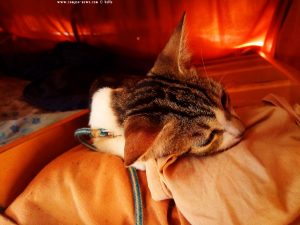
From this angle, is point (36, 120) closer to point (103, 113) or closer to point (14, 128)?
point (14, 128)

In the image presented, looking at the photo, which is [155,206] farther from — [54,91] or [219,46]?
[219,46]

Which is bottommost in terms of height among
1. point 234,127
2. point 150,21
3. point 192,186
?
point 192,186

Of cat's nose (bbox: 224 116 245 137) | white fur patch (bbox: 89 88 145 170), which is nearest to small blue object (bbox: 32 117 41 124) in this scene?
white fur patch (bbox: 89 88 145 170)

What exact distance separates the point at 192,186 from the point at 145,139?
22 cm

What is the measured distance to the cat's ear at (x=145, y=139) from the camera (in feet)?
1.94

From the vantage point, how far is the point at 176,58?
2.89ft

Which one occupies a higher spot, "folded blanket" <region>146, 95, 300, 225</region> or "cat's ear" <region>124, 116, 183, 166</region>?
"cat's ear" <region>124, 116, 183, 166</region>

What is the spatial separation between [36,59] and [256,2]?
129cm

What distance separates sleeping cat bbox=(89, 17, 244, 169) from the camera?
0.75m

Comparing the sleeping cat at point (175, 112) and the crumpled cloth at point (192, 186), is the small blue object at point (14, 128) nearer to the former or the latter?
the crumpled cloth at point (192, 186)

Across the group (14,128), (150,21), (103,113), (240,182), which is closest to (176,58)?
(103,113)

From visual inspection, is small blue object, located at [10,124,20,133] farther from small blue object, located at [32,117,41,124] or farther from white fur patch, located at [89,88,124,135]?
white fur patch, located at [89,88,124,135]

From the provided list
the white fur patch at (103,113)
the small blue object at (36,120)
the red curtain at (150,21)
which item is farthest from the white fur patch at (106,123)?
the red curtain at (150,21)

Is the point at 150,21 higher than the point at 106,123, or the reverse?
the point at 150,21
